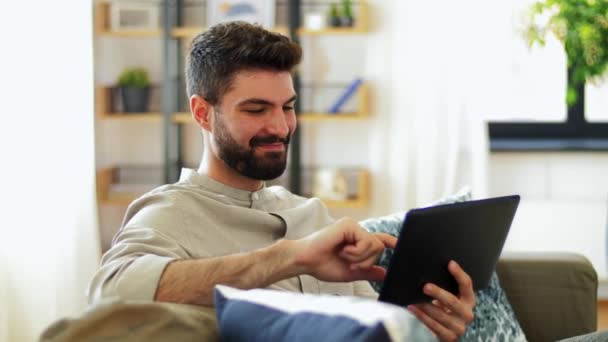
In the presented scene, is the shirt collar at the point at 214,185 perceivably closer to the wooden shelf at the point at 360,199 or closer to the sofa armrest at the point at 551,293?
the sofa armrest at the point at 551,293

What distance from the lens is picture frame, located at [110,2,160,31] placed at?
4.54 m

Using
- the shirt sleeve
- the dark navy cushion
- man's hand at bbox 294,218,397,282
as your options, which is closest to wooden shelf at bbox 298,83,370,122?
the shirt sleeve

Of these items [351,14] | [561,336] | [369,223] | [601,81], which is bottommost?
[561,336]

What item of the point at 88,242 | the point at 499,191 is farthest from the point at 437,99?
the point at 88,242

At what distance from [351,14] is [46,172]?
1.72 metres

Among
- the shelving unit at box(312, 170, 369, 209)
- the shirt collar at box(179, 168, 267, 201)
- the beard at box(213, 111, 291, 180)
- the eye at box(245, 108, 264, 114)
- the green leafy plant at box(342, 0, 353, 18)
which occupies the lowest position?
the shelving unit at box(312, 170, 369, 209)

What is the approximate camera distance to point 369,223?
215 cm

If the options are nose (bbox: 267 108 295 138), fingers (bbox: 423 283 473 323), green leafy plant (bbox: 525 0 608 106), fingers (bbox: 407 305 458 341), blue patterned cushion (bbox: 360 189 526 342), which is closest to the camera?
fingers (bbox: 423 283 473 323)

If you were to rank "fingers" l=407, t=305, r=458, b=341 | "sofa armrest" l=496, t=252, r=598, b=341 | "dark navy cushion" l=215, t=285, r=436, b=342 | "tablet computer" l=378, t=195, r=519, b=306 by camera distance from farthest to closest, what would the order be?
"sofa armrest" l=496, t=252, r=598, b=341, "fingers" l=407, t=305, r=458, b=341, "tablet computer" l=378, t=195, r=519, b=306, "dark navy cushion" l=215, t=285, r=436, b=342

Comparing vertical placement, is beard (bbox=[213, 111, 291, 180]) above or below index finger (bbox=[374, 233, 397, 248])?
above

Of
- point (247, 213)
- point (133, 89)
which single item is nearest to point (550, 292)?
point (247, 213)

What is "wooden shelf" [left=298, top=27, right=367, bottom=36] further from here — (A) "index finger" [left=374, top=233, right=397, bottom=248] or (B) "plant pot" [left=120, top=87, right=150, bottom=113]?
(A) "index finger" [left=374, top=233, right=397, bottom=248]

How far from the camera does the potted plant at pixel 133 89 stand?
4.54m

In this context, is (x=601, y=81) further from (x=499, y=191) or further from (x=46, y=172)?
(x=46, y=172)
